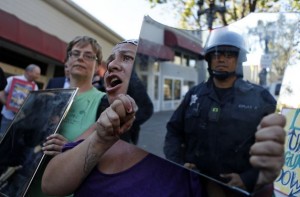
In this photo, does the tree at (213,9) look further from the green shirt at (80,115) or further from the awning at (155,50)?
the green shirt at (80,115)

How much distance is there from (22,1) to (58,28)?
3593 mm

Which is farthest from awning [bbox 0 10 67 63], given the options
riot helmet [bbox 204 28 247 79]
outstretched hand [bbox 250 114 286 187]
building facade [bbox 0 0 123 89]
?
outstretched hand [bbox 250 114 286 187]

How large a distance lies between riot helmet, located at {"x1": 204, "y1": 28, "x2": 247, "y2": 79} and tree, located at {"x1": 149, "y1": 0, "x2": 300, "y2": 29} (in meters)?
0.10

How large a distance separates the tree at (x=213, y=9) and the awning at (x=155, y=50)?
2.8 inches

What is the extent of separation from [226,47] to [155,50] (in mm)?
187

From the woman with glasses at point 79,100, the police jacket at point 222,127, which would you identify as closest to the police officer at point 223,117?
the police jacket at point 222,127

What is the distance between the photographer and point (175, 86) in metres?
0.74

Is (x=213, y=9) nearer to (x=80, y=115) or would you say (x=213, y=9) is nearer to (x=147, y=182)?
(x=147, y=182)

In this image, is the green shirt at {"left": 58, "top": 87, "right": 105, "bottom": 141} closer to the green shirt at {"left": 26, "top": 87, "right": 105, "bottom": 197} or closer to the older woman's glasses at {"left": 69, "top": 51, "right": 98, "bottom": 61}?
the green shirt at {"left": 26, "top": 87, "right": 105, "bottom": 197}

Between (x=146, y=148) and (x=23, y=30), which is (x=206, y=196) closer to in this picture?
(x=146, y=148)

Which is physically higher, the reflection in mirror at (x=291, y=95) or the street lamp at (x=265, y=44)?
the street lamp at (x=265, y=44)

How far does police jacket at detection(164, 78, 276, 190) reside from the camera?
0.59 m

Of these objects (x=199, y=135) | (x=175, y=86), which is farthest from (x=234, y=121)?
(x=175, y=86)

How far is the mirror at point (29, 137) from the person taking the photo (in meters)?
1.51
